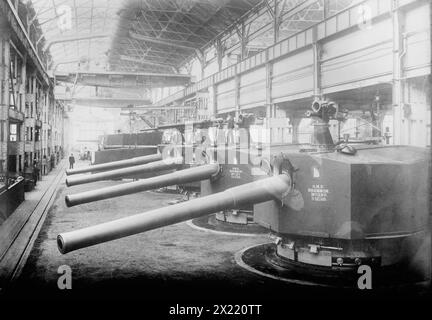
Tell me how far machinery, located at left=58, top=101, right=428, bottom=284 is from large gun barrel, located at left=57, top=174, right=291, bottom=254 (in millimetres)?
15

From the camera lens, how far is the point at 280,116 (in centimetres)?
2091

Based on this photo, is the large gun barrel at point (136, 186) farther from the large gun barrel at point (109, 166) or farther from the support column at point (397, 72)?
the support column at point (397, 72)

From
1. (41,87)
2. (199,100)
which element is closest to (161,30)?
(199,100)

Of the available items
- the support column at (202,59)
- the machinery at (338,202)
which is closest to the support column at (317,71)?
the machinery at (338,202)

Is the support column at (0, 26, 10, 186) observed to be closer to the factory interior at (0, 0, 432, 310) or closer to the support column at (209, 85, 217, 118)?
the factory interior at (0, 0, 432, 310)

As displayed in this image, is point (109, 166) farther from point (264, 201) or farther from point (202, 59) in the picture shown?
point (202, 59)

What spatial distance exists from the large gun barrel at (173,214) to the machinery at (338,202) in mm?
15

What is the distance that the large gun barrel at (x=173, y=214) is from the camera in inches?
198

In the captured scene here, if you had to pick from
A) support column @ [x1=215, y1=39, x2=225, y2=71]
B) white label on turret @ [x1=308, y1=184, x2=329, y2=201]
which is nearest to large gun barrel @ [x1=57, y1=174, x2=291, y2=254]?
white label on turret @ [x1=308, y1=184, x2=329, y2=201]

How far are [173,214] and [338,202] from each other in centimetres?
245

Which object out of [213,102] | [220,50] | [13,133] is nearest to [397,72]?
[213,102]
